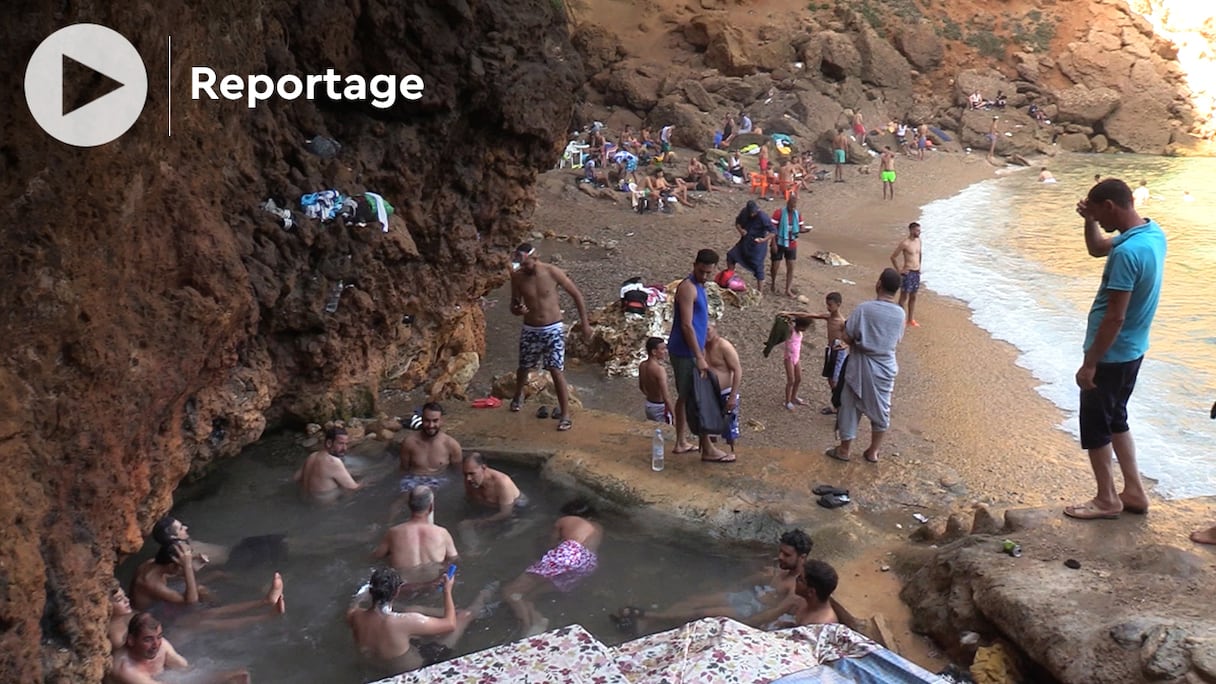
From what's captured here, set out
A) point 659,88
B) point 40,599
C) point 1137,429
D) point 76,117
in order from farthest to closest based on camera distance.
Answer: point 659,88 < point 1137,429 < point 76,117 < point 40,599

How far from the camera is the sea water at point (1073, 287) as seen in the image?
9.55 m

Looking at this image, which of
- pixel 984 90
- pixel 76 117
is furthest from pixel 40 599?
pixel 984 90

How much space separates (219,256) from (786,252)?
8821mm

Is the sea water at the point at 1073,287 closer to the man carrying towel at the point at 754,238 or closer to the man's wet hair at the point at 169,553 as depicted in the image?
the man carrying towel at the point at 754,238

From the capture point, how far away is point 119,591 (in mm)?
4895

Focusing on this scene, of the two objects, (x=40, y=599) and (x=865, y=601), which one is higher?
(x=40, y=599)

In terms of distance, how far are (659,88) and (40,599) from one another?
2642 centimetres

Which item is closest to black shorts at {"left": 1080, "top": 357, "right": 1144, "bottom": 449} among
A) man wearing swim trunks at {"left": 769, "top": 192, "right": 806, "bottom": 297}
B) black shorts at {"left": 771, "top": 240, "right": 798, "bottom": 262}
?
man wearing swim trunks at {"left": 769, "top": 192, "right": 806, "bottom": 297}

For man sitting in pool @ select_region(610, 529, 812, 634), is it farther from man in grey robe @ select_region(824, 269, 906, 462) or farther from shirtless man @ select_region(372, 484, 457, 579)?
man in grey robe @ select_region(824, 269, 906, 462)

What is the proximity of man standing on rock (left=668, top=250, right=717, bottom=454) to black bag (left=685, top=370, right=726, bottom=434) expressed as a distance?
6 centimetres

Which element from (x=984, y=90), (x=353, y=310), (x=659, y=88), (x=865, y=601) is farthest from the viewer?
(x=984, y=90)

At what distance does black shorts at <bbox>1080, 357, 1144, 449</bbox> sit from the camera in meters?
4.86

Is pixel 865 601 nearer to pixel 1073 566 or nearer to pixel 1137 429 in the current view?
pixel 1073 566

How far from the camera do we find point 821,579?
15.9 ft
